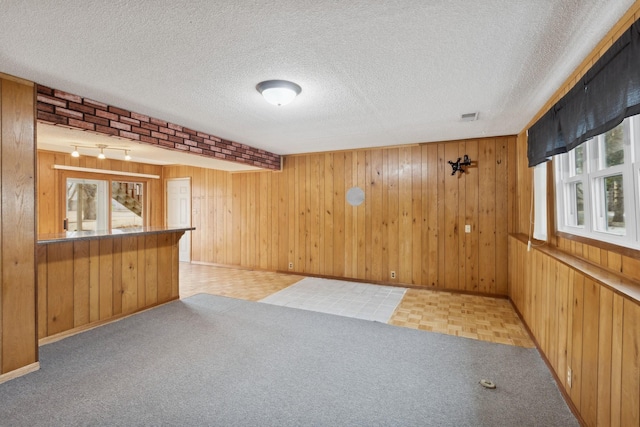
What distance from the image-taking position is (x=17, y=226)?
2.27 metres

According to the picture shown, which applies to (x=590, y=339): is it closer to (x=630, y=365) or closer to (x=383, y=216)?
(x=630, y=365)

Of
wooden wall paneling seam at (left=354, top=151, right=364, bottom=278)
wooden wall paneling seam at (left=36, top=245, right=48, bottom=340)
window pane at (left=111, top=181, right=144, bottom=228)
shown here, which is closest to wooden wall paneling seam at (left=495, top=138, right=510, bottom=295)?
wooden wall paneling seam at (left=354, top=151, right=364, bottom=278)

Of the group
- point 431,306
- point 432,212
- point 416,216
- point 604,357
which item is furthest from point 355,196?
point 604,357

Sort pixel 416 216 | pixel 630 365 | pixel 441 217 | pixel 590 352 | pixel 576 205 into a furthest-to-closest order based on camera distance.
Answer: pixel 416 216, pixel 441 217, pixel 576 205, pixel 590 352, pixel 630 365

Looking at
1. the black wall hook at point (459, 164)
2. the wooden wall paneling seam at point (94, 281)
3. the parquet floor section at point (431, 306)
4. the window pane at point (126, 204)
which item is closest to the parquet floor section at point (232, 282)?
the parquet floor section at point (431, 306)

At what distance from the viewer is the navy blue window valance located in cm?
132

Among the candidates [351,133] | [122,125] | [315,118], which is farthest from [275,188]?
[122,125]

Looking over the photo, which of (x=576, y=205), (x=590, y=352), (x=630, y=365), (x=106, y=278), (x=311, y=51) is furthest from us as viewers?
(x=106, y=278)

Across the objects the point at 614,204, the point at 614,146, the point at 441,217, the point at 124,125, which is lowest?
the point at 441,217

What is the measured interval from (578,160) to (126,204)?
7987mm

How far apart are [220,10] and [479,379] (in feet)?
9.67

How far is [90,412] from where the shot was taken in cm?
183

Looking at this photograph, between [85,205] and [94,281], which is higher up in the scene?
[85,205]

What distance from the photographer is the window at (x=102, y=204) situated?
18.9 feet
